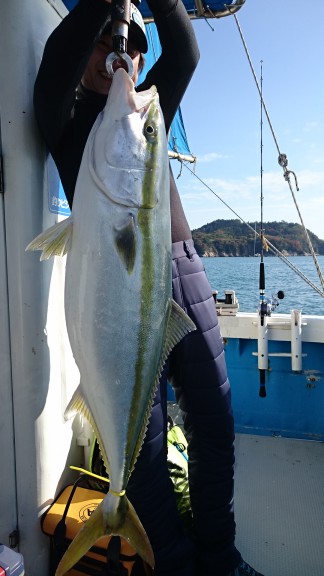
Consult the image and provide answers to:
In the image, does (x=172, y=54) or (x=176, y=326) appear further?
(x=172, y=54)

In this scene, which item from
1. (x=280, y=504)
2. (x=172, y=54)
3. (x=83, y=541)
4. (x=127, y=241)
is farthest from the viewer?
(x=280, y=504)

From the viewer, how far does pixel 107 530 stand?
4.45 ft

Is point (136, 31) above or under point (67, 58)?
above

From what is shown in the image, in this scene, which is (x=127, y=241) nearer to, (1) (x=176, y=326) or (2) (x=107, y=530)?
(1) (x=176, y=326)

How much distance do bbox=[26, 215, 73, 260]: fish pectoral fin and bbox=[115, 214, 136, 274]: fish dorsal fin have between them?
0.52 feet

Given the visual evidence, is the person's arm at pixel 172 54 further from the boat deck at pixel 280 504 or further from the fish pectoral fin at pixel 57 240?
the boat deck at pixel 280 504

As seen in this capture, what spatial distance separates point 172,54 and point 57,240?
970 mm

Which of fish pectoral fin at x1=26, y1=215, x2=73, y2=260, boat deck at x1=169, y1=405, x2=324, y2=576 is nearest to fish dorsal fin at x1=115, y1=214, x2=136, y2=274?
fish pectoral fin at x1=26, y1=215, x2=73, y2=260

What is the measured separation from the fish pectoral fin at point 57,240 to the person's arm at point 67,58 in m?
0.54

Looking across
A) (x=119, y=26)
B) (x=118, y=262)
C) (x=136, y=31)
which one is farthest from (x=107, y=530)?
(x=136, y=31)

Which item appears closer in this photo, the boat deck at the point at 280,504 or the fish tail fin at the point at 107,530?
the fish tail fin at the point at 107,530

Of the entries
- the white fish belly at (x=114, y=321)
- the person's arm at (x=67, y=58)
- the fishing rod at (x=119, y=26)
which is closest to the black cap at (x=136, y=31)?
the person's arm at (x=67, y=58)

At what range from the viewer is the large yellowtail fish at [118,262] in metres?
1.21

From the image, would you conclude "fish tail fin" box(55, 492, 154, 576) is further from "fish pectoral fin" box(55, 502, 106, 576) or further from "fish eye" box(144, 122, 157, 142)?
"fish eye" box(144, 122, 157, 142)
